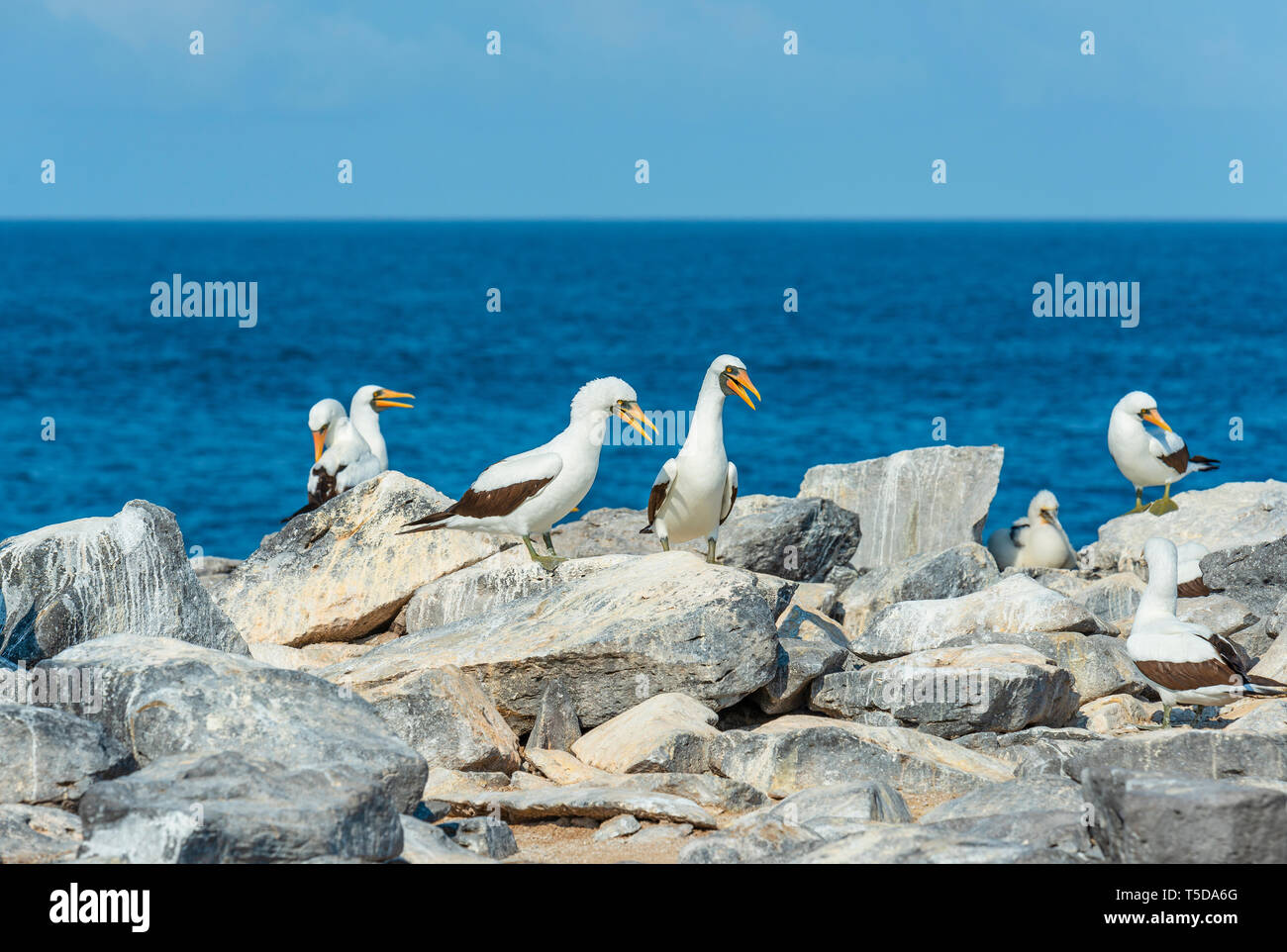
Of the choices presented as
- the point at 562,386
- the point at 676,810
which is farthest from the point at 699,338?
the point at 676,810

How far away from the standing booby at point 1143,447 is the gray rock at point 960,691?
734 centimetres

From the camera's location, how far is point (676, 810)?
6.06 meters

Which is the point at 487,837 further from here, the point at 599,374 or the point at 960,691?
the point at 599,374

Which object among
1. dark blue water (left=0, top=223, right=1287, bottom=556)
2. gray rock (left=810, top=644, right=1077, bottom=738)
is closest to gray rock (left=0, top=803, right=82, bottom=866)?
gray rock (left=810, top=644, right=1077, bottom=738)

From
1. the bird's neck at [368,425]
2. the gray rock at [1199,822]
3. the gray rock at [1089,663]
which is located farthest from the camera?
the bird's neck at [368,425]

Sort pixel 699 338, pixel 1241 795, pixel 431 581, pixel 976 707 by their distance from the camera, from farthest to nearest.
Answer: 1. pixel 699 338
2. pixel 431 581
3. pixel 976 707
4. pixel 1241 795

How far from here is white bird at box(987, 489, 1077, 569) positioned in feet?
42.3

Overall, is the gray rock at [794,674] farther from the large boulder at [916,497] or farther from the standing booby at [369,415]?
the standing booby at [369,415]

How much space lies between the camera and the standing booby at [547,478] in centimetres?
888

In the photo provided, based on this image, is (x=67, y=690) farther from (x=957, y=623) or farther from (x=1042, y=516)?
(x=1042, y=516)

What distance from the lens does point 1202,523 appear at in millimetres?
12312

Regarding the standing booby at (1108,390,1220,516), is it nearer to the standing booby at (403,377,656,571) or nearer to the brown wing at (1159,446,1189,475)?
the brown wing at (1159,446,1189,475)

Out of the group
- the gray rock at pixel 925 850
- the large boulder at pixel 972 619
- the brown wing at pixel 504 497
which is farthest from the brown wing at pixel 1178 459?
the gray rock at pixel 925 850

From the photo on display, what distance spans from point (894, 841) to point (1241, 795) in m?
1.24
